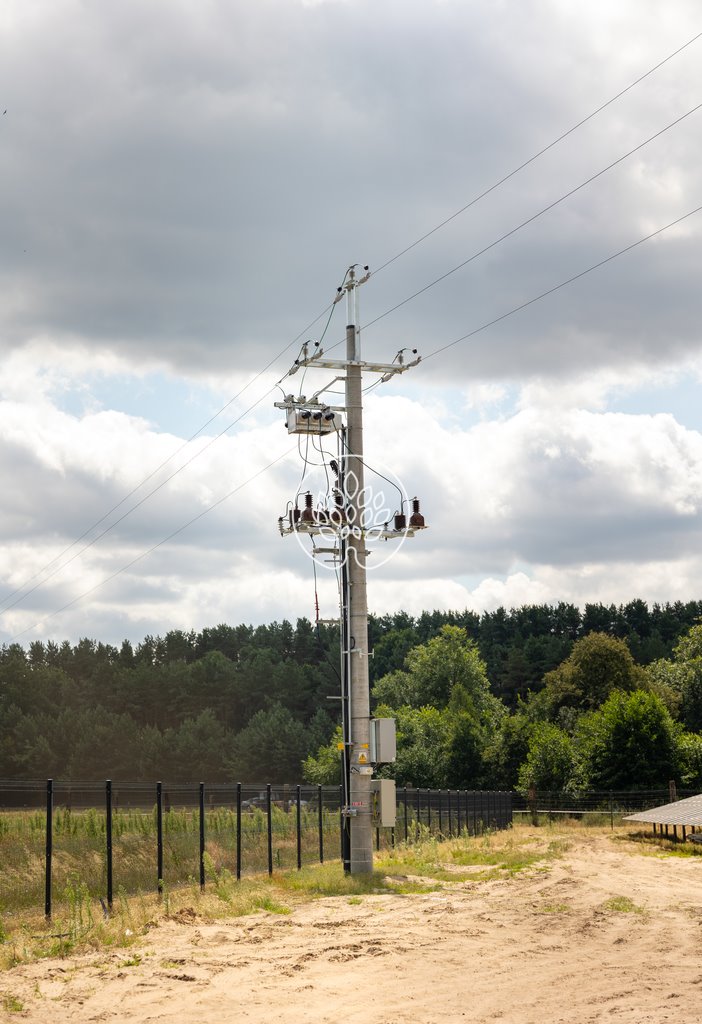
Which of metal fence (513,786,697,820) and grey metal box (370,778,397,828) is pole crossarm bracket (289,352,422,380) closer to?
grey metal box (370,778,397,828)

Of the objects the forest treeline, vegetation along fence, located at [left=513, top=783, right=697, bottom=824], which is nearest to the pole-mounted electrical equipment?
vegetation along fence, located at [left=513, top=783, right=697, bottom=824]

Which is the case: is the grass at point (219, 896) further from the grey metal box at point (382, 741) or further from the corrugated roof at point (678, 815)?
the corrugated roof at point (678, 815)

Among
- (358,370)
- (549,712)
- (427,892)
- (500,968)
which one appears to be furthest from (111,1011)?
(549,712)

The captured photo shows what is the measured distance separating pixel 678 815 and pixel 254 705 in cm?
9332

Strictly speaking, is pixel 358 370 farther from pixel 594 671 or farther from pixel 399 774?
pixel 594 671

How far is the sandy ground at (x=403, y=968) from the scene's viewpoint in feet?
38.1

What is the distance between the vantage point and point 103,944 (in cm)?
1568

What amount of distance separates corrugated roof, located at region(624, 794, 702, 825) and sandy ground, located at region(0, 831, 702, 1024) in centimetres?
1773

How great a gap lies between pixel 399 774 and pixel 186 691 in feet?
196

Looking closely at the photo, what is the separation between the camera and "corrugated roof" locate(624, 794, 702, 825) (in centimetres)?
3688

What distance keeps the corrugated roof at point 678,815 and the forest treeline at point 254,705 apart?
74.7 ft

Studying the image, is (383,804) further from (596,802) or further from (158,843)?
(596,802)

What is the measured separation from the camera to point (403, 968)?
45.5 feet

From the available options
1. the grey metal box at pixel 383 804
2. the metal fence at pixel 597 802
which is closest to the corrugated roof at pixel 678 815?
the metal fence at pixel 597 802
